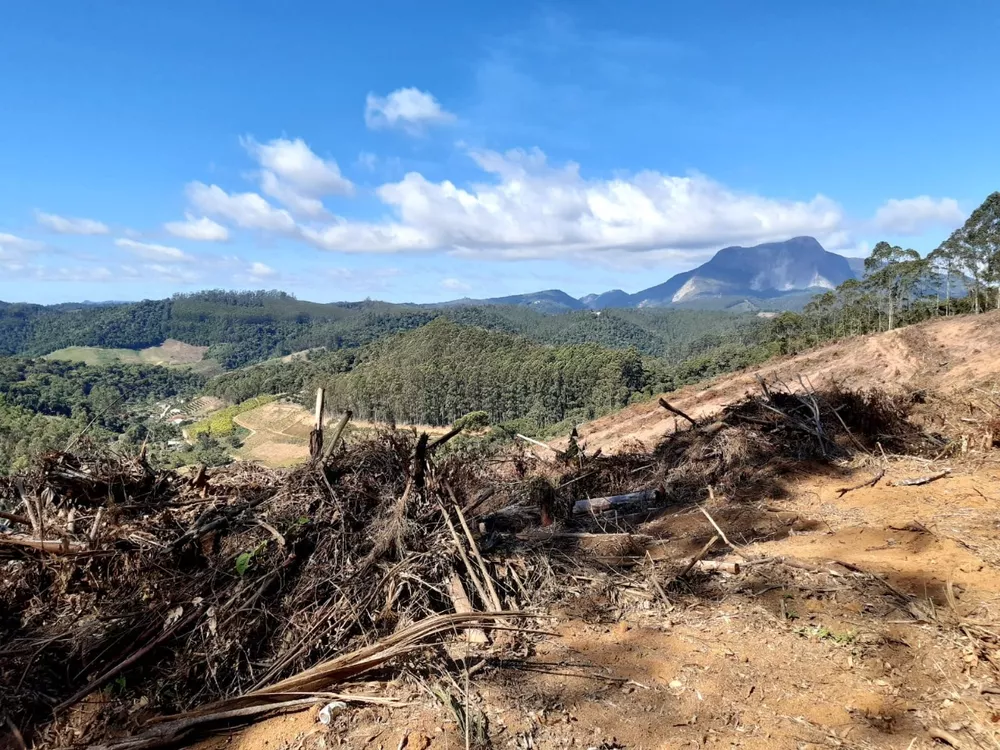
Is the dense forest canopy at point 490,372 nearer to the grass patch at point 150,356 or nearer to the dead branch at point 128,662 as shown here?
the dead branch at point 128,662

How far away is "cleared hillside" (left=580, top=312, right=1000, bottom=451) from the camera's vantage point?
675 inches

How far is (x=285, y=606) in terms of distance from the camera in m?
3.81

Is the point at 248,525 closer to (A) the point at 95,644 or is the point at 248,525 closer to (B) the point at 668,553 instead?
(A) the point at 95,644

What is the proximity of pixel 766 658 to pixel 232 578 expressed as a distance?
3658mm

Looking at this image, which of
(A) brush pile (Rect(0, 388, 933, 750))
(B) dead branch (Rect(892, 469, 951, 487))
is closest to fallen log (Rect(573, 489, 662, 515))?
(A) brush pile (Rect(0, 388, 933, 750))

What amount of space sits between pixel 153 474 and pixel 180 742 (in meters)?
2.89

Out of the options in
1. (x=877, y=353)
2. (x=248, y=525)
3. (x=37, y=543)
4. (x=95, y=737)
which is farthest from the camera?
(x=877, y=353)

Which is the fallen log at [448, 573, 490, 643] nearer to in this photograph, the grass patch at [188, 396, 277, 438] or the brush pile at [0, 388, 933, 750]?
the brush pile at [0, 388, 933, 750]

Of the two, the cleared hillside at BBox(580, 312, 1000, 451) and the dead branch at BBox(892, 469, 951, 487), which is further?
the cleared hillside at BBox(580, 312, 1000, 451)

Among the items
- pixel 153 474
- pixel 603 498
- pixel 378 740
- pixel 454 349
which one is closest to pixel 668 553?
pixel 603 498

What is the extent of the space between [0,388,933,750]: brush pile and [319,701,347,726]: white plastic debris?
0.58 ft

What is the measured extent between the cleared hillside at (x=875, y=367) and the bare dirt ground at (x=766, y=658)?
11828 mm

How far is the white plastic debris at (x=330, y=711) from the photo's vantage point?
292cm

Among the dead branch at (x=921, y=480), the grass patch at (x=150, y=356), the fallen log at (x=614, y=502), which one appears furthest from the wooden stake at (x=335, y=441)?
the grass patch at (x=150, y=356)
